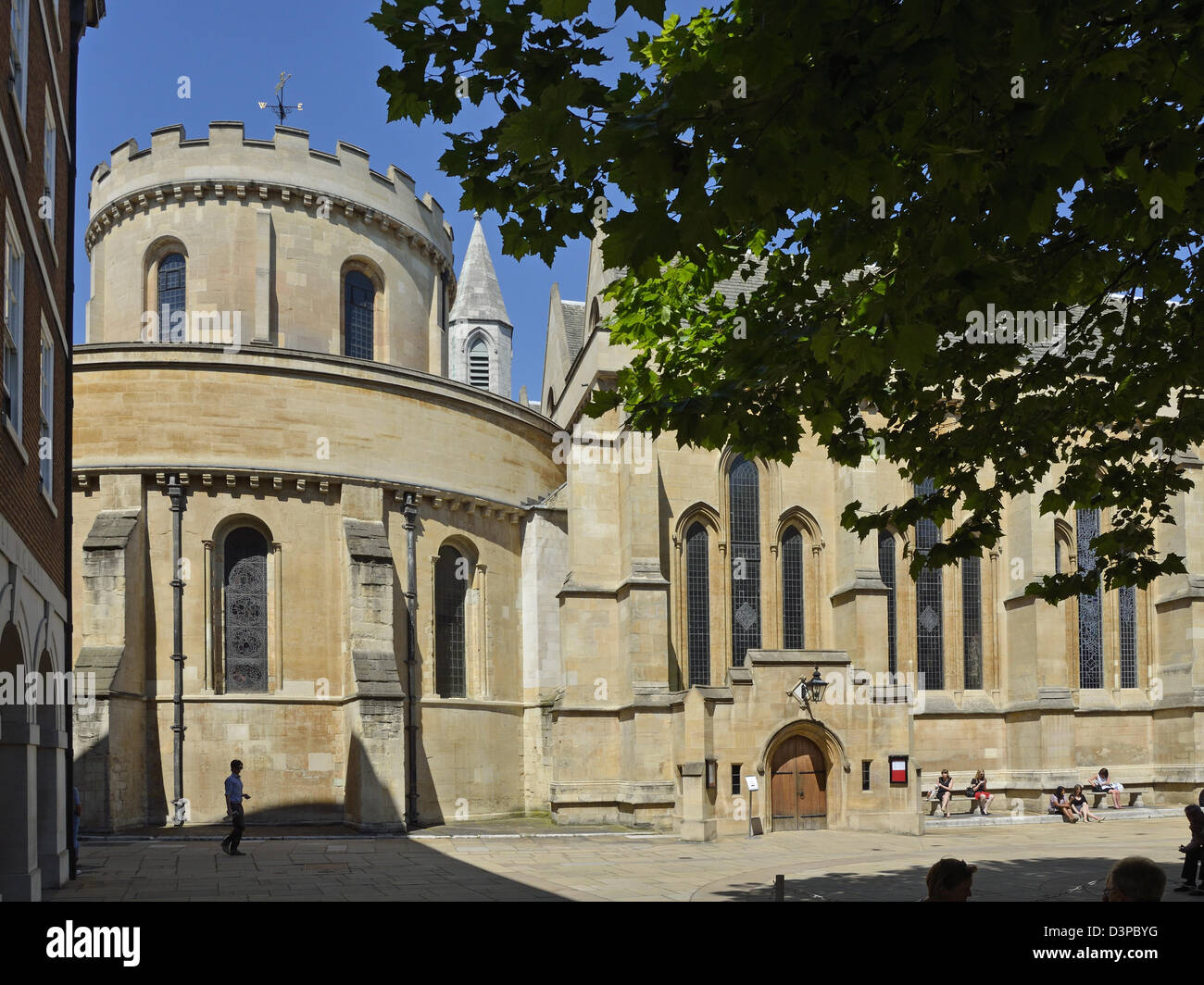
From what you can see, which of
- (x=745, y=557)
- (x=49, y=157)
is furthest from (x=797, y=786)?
(x=49, y=157)

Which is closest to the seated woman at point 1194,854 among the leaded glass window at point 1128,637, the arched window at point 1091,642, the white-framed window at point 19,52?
the white-framed window at point 19,52

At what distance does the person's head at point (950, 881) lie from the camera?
574 cm

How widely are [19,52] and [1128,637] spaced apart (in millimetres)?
31813

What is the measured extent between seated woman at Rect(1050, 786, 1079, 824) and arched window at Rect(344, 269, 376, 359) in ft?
69.9

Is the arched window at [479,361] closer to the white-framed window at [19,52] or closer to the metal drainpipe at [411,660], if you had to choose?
the metal drainpipe at [411,660]

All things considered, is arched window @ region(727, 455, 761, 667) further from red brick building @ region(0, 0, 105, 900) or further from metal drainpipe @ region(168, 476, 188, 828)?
red brick building @ region(0, 0, 105, 900)

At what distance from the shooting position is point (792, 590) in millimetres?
30781

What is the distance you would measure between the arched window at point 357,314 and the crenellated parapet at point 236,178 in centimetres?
156

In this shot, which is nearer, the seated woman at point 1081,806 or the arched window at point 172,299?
the seated woman at point 1081,806

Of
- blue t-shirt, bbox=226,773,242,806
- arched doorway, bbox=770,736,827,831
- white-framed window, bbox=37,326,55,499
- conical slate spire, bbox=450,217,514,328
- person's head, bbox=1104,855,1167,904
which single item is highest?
conical slate spire, bbox=450,217,514,328

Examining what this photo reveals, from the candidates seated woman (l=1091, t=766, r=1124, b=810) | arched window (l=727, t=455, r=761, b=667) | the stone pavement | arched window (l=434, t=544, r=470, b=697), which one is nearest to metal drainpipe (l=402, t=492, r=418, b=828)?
arched window (l=434, t=544, r=470, b=697)

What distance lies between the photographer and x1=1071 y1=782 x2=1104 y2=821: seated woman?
2934cm

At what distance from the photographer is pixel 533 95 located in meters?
5.95
